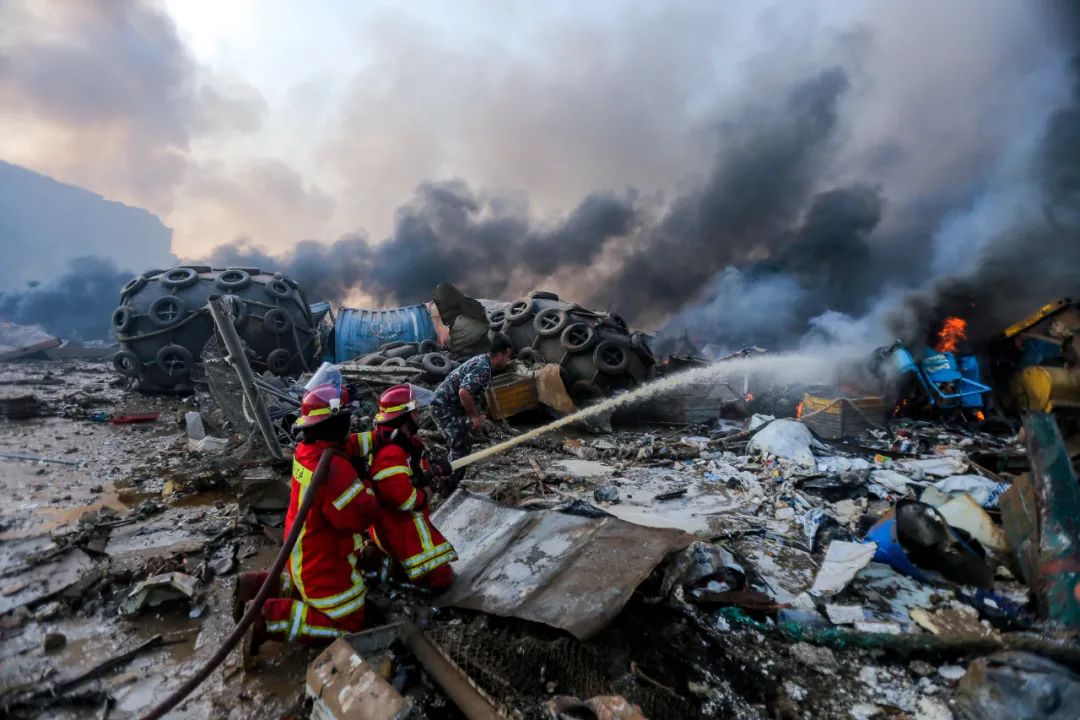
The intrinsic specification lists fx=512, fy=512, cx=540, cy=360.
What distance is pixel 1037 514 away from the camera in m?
2.93

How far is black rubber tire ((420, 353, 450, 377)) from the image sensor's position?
854 centimetres

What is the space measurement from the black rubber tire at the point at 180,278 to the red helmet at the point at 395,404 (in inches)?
329

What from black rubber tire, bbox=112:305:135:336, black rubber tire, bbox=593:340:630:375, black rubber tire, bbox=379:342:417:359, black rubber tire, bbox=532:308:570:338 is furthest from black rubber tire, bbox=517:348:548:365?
black rubber tire, bbox=112:305:135:336

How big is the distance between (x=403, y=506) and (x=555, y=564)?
34.3 inches

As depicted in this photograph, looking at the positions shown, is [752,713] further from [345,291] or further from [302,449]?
[345,291]

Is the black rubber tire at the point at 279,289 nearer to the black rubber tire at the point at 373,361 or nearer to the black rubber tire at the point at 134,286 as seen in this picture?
the black rubber tire at the point at 134,286

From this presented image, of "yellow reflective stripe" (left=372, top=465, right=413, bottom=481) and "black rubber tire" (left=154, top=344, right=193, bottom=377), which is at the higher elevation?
"black rubber tire" (left=154, top=344, right=193, bottom=377)

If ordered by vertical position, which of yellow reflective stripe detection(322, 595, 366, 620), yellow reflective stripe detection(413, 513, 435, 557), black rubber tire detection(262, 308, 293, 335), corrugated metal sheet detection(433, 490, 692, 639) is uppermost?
black rubber tire detection(262, 308, 293, 335)

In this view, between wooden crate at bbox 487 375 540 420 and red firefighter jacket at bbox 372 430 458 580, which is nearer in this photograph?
red firefighter jacket at bbox 372 430 458 580

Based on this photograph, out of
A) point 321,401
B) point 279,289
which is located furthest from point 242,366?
point 279,289

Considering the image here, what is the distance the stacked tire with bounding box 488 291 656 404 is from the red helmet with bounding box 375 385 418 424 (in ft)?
18.7

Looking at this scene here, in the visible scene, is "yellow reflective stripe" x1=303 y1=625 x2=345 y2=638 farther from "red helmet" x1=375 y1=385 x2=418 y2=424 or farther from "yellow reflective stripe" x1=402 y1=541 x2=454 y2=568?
"red helmet" x1=375 y1=385 x2=418 y2=424

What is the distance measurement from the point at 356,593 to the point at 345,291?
A: 1871cm

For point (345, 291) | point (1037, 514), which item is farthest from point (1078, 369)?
point (345, 291)
